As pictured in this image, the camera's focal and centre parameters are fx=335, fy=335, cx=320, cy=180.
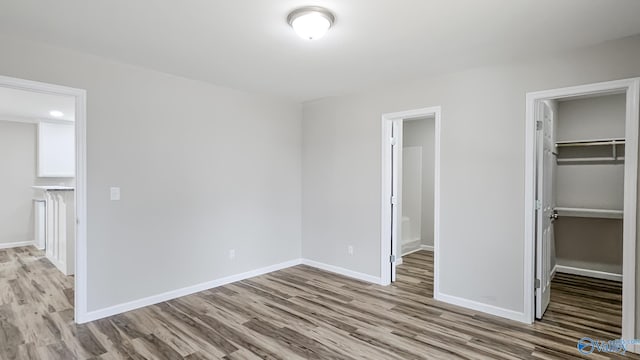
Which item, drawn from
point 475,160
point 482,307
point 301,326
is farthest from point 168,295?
point 475,160

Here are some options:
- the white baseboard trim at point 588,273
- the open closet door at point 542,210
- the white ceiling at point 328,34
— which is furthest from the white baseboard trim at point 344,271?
the white baseboard trim at point 588,273

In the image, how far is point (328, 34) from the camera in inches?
103

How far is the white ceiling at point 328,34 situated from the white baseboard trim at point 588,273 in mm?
3308

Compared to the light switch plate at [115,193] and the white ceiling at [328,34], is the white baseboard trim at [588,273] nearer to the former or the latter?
the white ceiling at [328,34]

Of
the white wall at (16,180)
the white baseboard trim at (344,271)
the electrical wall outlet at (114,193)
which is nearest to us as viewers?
the electrical wall outlet at (114,193)

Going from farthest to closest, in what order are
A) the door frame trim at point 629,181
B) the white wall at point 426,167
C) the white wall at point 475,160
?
the white wall at point 426,167 < the white wall at point 475,160 < the door frame trim at point 629,181

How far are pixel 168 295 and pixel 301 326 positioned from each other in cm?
163

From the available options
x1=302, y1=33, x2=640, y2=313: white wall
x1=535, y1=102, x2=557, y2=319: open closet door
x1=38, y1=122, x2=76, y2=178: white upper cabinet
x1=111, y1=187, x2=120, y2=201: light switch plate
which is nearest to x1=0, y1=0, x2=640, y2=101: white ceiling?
x1=302, y1=33, x2=640, y2=313: white wall

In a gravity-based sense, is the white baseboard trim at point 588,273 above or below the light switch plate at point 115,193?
below

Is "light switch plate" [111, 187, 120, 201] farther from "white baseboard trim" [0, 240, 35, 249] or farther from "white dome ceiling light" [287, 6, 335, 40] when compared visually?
"white baseboard trim" [0, 240, 35, 249]

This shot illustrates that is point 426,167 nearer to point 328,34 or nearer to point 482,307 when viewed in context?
point 482,307

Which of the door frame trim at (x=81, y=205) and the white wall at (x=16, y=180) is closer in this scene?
the door frame trim at (x=81, y=205)

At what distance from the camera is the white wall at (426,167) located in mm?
6047

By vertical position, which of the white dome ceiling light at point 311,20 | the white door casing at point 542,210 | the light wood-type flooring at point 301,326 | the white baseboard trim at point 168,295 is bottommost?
the light wood-type flooring at point 301,326
